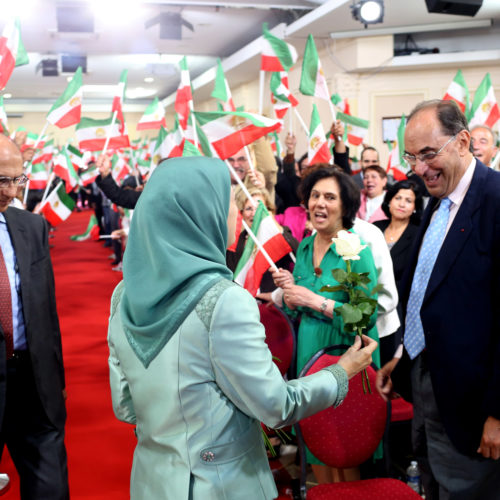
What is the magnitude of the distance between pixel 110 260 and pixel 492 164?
721 cm

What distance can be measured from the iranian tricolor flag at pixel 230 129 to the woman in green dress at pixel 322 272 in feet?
1.54

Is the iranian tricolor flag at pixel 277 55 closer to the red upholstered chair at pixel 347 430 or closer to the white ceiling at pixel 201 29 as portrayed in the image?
the red upholstered chair at pixel 347 430

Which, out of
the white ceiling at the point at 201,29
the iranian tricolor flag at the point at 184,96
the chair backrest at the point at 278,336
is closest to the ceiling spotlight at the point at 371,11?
the white ceiling at the point at 201,29

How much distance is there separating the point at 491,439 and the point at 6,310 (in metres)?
1.66

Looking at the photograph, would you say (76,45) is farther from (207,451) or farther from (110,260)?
(207,451)

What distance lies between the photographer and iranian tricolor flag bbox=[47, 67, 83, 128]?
4.66 metres

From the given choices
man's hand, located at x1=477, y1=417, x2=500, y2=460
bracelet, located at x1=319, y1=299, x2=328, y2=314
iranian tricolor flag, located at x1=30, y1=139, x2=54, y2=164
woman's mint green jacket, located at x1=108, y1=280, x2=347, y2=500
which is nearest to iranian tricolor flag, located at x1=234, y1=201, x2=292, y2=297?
bracelet, located at x1=319, y1=299, x2=328, y2=314

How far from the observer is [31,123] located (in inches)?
957

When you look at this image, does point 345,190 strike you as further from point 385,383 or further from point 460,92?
point 460,92

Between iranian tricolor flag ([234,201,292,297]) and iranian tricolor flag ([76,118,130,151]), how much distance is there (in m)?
2.52

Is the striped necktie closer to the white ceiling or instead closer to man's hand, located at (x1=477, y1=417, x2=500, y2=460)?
man's hand, located at (x1=477, y1=417, x2=500, y2=460)

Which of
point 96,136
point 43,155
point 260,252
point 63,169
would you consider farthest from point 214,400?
point 43,155

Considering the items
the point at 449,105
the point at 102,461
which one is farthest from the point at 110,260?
the point at 449,105

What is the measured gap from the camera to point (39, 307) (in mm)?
2191
